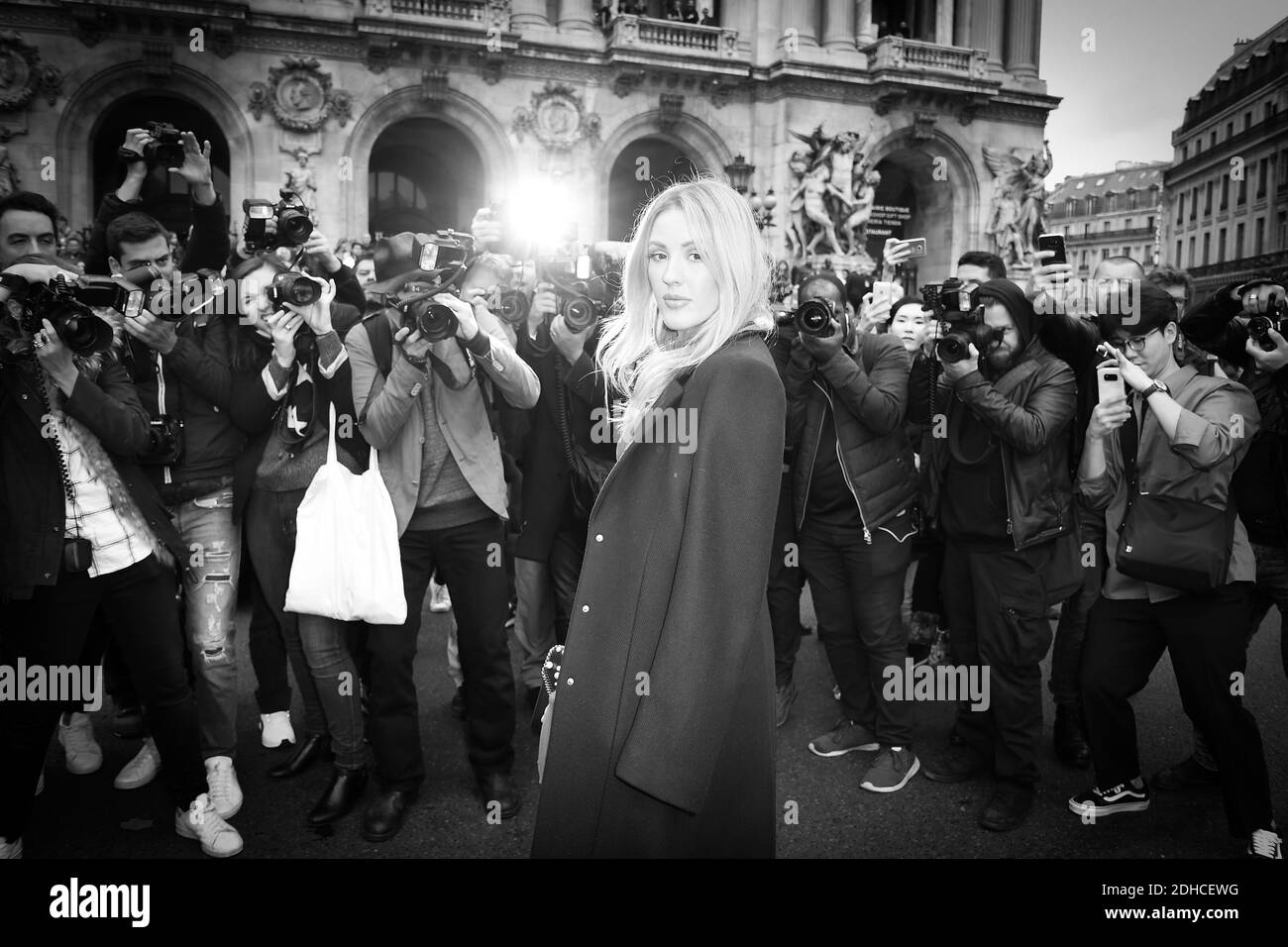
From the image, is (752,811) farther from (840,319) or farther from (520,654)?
(520,654)

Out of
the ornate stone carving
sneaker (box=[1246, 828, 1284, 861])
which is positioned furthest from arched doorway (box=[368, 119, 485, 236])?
sneaker (box=[1246, 828, 1284, 861])

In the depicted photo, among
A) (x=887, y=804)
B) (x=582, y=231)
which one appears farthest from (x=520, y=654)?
(x=582, y=231)

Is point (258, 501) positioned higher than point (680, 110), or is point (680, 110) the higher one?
point (680, 110)

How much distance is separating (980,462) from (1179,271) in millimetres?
2396

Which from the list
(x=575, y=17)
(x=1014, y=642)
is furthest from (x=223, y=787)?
(x=575, y=17)

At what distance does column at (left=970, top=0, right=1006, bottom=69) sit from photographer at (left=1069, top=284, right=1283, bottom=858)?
26804 millimetres

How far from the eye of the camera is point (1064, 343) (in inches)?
161

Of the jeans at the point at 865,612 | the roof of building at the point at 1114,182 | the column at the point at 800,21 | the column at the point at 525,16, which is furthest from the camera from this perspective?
the column at the point at 800,21

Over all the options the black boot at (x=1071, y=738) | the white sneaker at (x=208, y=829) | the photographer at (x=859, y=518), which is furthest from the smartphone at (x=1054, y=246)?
the white sneaker at (x=208, y=829)

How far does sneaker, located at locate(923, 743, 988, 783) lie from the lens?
4.27m

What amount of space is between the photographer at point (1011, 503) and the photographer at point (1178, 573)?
0.23 m

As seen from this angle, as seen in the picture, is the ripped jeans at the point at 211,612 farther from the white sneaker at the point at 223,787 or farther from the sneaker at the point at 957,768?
the sneaker at the point at 957,768

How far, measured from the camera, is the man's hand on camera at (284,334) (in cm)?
368

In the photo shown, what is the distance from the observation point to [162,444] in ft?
11.5
